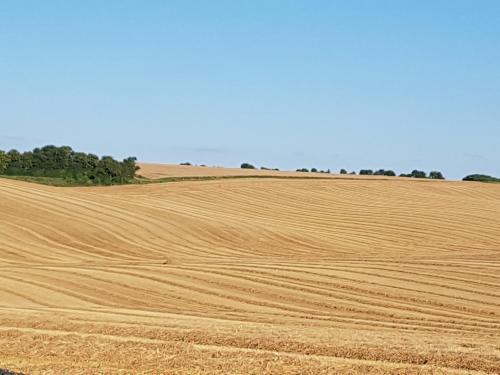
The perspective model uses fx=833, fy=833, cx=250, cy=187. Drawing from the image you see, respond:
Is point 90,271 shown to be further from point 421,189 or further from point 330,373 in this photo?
point 421,189

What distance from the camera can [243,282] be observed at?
20922mm

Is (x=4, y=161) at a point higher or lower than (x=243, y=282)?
higher

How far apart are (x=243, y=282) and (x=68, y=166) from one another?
42.2 metres

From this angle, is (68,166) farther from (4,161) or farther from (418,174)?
(418,174)

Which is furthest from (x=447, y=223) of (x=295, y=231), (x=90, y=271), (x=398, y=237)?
(x=90, y=271)

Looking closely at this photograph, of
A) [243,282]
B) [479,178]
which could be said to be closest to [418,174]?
[479,178]

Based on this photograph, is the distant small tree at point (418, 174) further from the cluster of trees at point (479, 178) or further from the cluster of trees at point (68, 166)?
the cluster of trees at point (68, 166)

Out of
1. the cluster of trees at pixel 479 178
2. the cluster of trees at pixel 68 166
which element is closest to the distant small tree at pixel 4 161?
the cluster of trees at pixel 68 166

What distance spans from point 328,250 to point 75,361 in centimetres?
2420

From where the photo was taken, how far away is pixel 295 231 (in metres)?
37.7

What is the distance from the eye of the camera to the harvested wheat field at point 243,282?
33.5 ft

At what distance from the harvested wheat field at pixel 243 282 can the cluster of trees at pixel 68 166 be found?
21.7ft

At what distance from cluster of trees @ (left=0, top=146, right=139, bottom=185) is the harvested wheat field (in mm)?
6607

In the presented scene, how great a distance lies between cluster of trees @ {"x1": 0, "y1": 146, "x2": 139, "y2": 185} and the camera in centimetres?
5906
